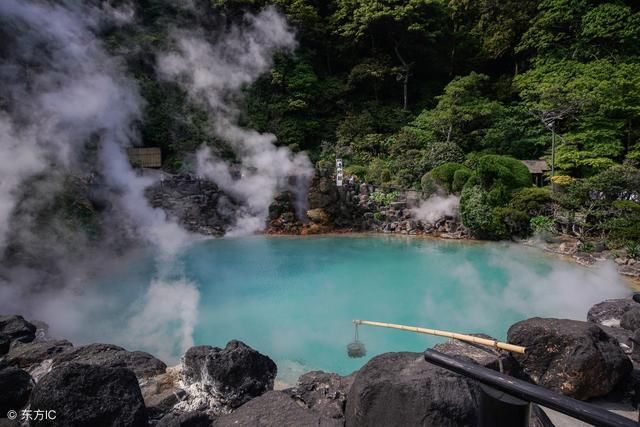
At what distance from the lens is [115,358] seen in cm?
432

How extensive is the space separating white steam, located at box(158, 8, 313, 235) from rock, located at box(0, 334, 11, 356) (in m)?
9.88

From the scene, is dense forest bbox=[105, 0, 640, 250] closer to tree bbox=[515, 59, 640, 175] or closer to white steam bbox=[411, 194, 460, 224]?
tree bbox=[515, 59, 640, 175]

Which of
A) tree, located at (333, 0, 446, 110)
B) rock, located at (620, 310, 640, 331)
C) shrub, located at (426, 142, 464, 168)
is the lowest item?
rock, located at (620, 310, 640, 331)

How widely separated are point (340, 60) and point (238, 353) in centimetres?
2238

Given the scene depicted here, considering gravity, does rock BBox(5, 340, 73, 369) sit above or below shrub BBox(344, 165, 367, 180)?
below

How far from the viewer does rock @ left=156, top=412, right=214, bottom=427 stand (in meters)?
2.79

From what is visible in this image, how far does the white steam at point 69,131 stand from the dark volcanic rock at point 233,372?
241 centimetres

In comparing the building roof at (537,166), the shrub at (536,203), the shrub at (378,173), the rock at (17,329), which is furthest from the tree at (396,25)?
the rock at (17,329)

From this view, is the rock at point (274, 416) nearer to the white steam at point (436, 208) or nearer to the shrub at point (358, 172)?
the white steam at point (436, 208)

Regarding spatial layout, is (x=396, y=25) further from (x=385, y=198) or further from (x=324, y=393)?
(x=324, y=393)

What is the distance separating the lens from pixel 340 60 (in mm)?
23047

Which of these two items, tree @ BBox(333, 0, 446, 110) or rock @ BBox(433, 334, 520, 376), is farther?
tree @ BBox(333, 0, 446, 110)

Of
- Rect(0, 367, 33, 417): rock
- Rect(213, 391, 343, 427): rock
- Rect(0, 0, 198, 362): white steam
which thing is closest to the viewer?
Rect(213, 391, 343, 427): rock

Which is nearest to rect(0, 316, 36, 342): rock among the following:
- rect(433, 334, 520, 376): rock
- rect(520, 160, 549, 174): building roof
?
rect(433, 334, 520, 376): rock
